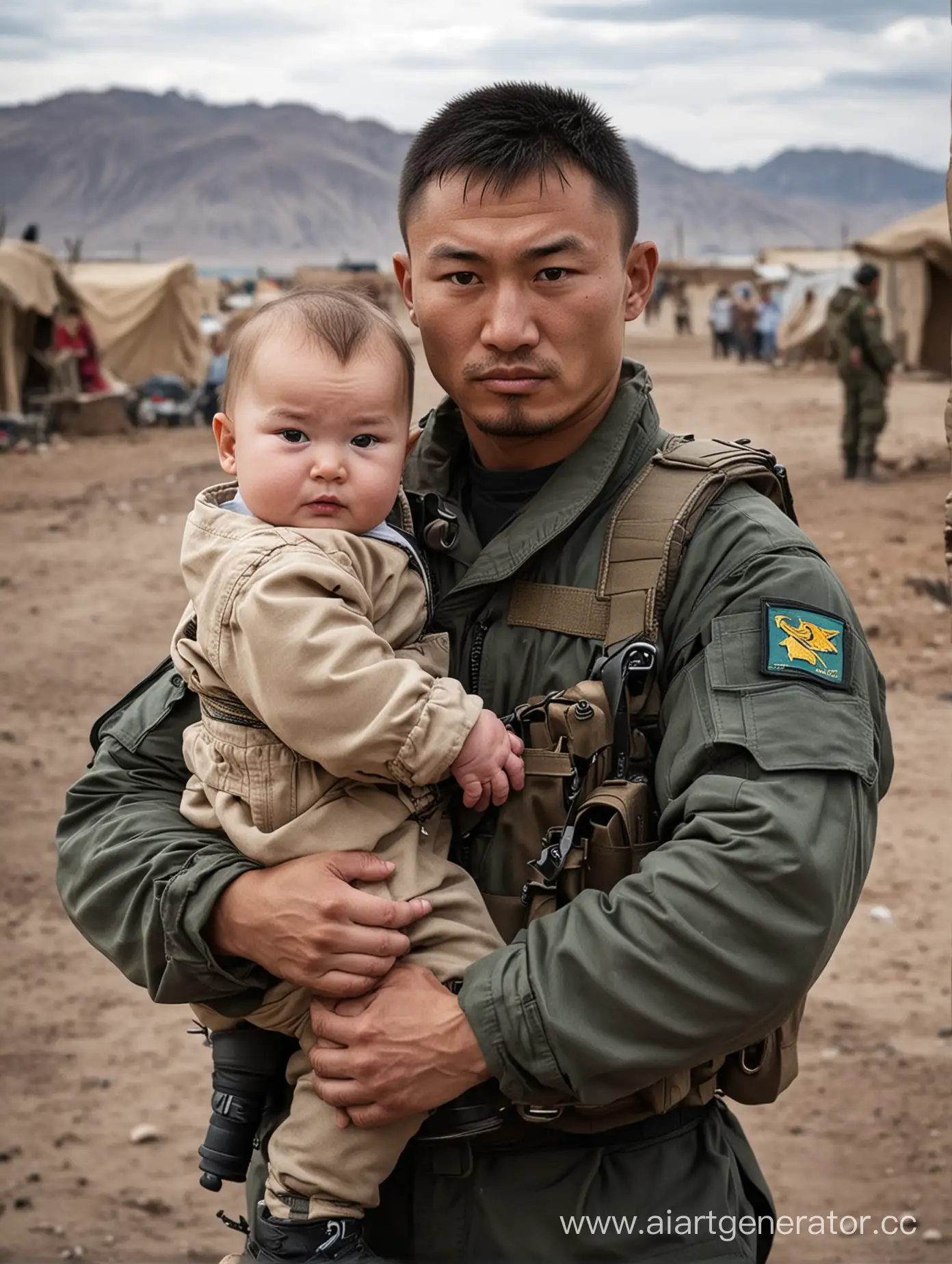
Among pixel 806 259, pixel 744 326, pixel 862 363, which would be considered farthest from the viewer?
pixel 806 259

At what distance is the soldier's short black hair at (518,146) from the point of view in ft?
6.79

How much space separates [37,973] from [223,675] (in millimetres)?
3684

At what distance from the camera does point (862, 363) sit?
13.0 meters

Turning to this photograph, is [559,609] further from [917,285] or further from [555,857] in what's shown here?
[917,285]

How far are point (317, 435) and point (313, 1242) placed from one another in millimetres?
1060

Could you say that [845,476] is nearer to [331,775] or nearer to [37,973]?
[37,973]

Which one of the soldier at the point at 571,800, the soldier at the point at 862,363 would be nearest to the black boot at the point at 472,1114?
the soldier at the point at 571,800

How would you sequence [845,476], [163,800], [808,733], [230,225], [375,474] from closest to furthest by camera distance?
[808,733], [375,474], [163,800], [845,476], [230,225]

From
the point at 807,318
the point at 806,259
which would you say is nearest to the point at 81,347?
the point at 807,318

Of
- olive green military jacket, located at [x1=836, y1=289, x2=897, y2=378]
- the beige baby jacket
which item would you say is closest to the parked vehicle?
olive green military jacket, located at [x1=836, y1=289, x2=897, y2=378]

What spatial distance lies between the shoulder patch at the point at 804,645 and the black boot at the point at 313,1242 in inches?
35.4

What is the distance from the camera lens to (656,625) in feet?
6.37

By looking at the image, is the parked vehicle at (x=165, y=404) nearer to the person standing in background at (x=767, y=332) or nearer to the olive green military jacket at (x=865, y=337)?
the olive green military jacket at (x=865, y=337)

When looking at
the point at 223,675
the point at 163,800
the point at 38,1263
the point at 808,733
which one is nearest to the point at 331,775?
the point at 223,675
